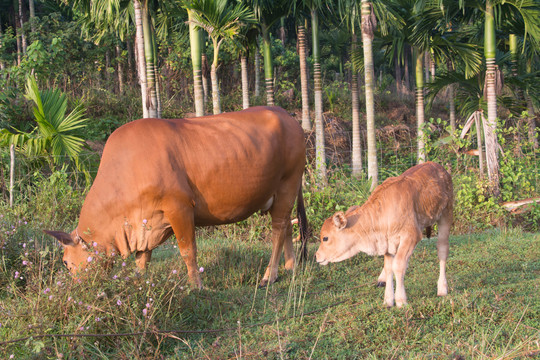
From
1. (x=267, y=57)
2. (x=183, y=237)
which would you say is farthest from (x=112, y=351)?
(x=267, y=57)

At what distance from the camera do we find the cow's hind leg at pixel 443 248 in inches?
212

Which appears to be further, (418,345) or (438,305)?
(438,305)

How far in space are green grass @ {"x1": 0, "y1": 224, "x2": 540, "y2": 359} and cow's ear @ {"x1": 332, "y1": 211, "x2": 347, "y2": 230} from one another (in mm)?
733

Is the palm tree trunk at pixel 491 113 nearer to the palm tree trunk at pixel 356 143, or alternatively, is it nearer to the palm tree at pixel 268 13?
the palm tree trunk at pixel 356 143

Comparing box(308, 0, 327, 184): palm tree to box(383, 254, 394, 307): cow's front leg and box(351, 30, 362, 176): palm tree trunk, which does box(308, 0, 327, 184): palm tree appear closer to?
box(351, 30, 362, 176): palm tree trunk

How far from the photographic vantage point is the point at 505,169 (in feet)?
34.2

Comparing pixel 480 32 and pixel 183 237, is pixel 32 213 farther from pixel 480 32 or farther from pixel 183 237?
pixel 480 32

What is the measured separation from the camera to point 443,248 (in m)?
5.51

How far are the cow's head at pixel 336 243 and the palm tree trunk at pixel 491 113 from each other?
6.20m

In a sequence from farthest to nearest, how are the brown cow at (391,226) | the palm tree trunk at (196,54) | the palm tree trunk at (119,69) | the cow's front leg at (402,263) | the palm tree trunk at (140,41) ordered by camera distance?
1. the palm tree trunk at (119,69)
2. the palm tree trunk at (140,41)
3. the palm tree trunk at (196,54)
4. the brown cow at (391,226)
5. the cow's front leg at (402,263)

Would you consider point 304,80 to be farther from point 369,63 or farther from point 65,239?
point 65,239

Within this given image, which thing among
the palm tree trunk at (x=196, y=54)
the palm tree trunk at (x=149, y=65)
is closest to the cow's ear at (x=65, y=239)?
the palm tree trunk at (x=196, y=54)

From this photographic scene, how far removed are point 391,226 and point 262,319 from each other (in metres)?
1.43

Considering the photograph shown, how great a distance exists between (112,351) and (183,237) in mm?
1576
